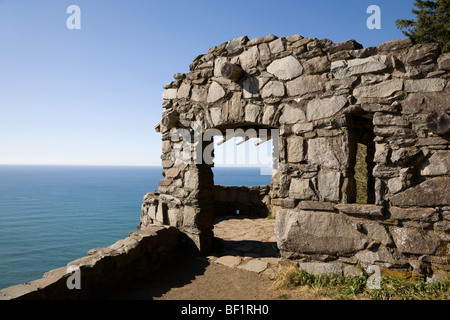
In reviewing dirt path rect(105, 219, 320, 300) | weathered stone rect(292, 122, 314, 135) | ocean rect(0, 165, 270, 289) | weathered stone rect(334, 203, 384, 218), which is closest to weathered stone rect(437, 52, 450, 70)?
weathered stone rect(292, 122, 314, 135)

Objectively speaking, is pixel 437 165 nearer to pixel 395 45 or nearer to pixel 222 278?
pixel 395 45

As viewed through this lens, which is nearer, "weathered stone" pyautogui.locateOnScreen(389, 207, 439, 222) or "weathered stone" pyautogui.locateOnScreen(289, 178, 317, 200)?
"weathered stone" pyautogui.locateOnScreen(389, 207, 439, 222)

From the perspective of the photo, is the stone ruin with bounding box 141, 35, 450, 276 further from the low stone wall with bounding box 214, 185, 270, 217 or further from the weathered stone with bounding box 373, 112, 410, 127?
the low stone wall with bounding box 214, 185, 270, 217

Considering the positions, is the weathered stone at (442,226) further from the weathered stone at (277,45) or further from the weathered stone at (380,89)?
the weathered stone at (277,45)

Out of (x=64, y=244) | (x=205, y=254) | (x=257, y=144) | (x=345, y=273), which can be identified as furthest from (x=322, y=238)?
(x=64, y=244)

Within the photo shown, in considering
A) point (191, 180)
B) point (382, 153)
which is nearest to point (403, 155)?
point (382, 153)

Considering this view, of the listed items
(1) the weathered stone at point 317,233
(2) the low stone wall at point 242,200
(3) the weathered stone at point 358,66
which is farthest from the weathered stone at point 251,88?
(2) the low stone wall at point 242,200

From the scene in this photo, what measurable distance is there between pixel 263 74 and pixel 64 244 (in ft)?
87.7

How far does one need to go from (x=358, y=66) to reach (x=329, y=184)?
1.45 m

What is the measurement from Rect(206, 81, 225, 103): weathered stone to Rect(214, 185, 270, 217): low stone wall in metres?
4.55

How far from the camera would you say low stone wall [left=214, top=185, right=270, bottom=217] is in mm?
8461

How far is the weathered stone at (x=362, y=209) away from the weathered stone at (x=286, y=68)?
1802mm

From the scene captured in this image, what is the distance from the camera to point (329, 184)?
347cm
